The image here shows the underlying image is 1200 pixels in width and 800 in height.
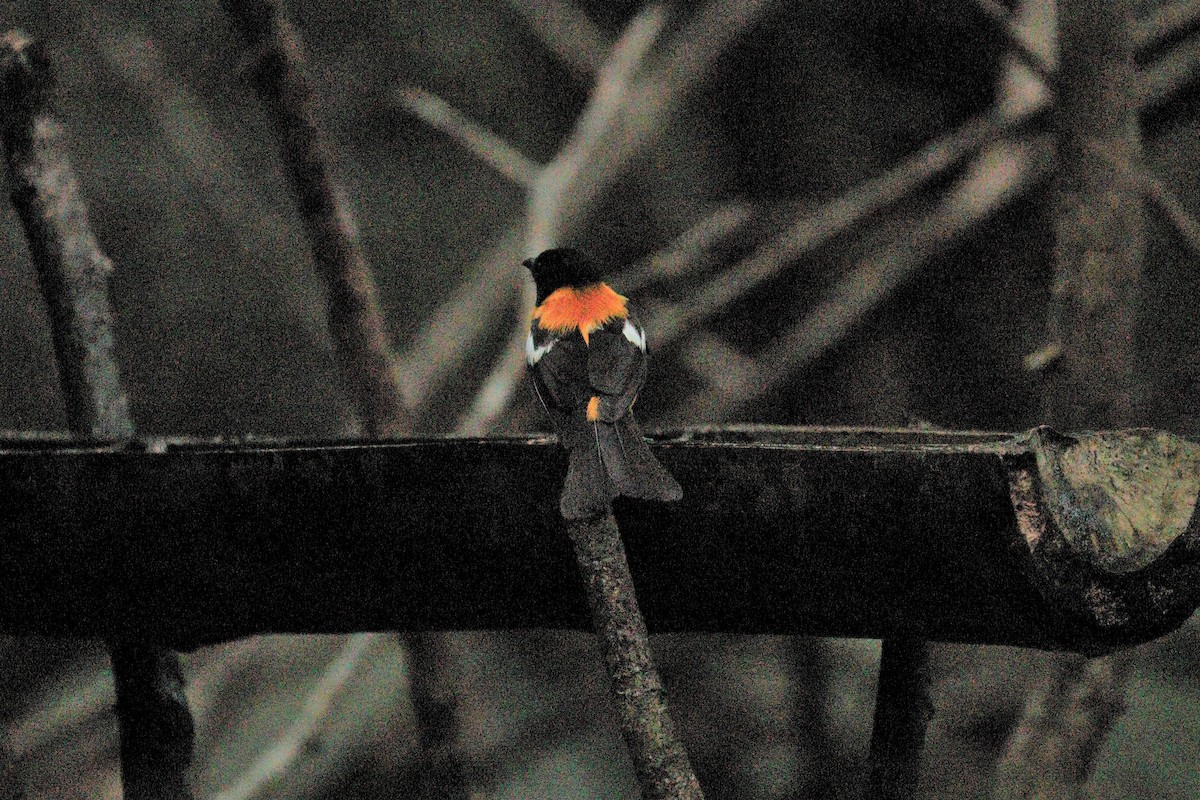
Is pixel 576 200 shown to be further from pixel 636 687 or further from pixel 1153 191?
pixel 636 687

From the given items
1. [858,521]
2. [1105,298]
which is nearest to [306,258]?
[1105,298]

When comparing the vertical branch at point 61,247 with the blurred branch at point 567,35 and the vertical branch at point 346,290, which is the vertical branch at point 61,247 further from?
the blurred branch at point 567,35

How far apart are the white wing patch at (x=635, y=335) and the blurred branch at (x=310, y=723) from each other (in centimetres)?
135

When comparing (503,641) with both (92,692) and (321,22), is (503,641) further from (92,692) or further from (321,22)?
(321,22)

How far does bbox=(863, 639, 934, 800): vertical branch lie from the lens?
194 centimetres

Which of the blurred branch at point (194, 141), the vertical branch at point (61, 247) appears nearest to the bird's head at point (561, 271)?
the vertical branch at point (61, 247)

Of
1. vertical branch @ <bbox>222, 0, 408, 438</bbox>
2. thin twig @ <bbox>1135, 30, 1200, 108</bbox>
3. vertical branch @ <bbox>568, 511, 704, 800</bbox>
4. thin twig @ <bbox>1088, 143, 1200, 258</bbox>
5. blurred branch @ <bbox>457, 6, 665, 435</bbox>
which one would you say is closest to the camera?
vertical branch @ <bbox>568, 511, 704, 800</bbox>

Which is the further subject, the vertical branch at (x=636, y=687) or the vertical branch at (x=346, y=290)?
the vertical branch at (x=346, y=290)

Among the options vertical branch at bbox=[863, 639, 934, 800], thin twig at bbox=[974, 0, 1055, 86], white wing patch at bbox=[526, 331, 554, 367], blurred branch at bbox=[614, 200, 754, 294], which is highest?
blurred branch at bbox=[614, 200, 754, 294]

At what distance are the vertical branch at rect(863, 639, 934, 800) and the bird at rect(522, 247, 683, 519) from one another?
1.85 ft

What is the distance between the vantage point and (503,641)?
19.1ft

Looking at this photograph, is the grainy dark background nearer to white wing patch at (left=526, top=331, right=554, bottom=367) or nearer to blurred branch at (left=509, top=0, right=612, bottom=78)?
blurred branch at (left=509, top=0, right=612, bottom=78)

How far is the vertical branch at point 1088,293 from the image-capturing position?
9.25 ft

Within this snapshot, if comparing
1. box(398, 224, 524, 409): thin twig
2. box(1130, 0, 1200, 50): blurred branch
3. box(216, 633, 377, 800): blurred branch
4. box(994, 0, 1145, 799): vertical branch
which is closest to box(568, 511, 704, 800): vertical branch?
box(994, 0, 1145, 799): vertical branch
